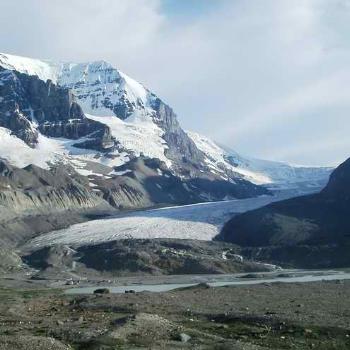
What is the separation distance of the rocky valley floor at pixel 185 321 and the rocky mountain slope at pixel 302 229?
2441 inches

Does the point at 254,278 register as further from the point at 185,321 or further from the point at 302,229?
the point at 185,321

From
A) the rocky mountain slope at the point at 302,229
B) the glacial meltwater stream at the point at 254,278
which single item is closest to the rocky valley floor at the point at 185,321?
the glacial meltwater stream at the point at 254,278

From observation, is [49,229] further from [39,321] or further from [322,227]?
[39,321]

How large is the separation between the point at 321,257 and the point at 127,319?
102 m

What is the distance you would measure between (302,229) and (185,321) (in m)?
118

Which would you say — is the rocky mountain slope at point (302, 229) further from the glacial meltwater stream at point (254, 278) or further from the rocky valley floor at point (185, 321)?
the rocky valley floor at point (185, 321)

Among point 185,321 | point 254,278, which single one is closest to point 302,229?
point 254,278

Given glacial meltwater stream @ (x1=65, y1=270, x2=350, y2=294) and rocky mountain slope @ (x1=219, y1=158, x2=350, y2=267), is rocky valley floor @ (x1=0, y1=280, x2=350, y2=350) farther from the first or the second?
rocky mountain slope @ (x1=219, y1=158, x2=350, y2=267)

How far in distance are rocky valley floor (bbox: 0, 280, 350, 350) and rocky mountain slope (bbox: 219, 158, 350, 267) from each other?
61995mm

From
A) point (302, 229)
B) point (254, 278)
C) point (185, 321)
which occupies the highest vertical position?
point (302, 229)

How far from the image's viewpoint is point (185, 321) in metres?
55.1

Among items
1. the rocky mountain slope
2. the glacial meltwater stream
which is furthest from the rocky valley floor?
the rocky mountain slope

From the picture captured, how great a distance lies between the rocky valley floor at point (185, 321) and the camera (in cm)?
4178

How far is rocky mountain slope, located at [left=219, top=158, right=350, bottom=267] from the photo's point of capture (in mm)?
147875
